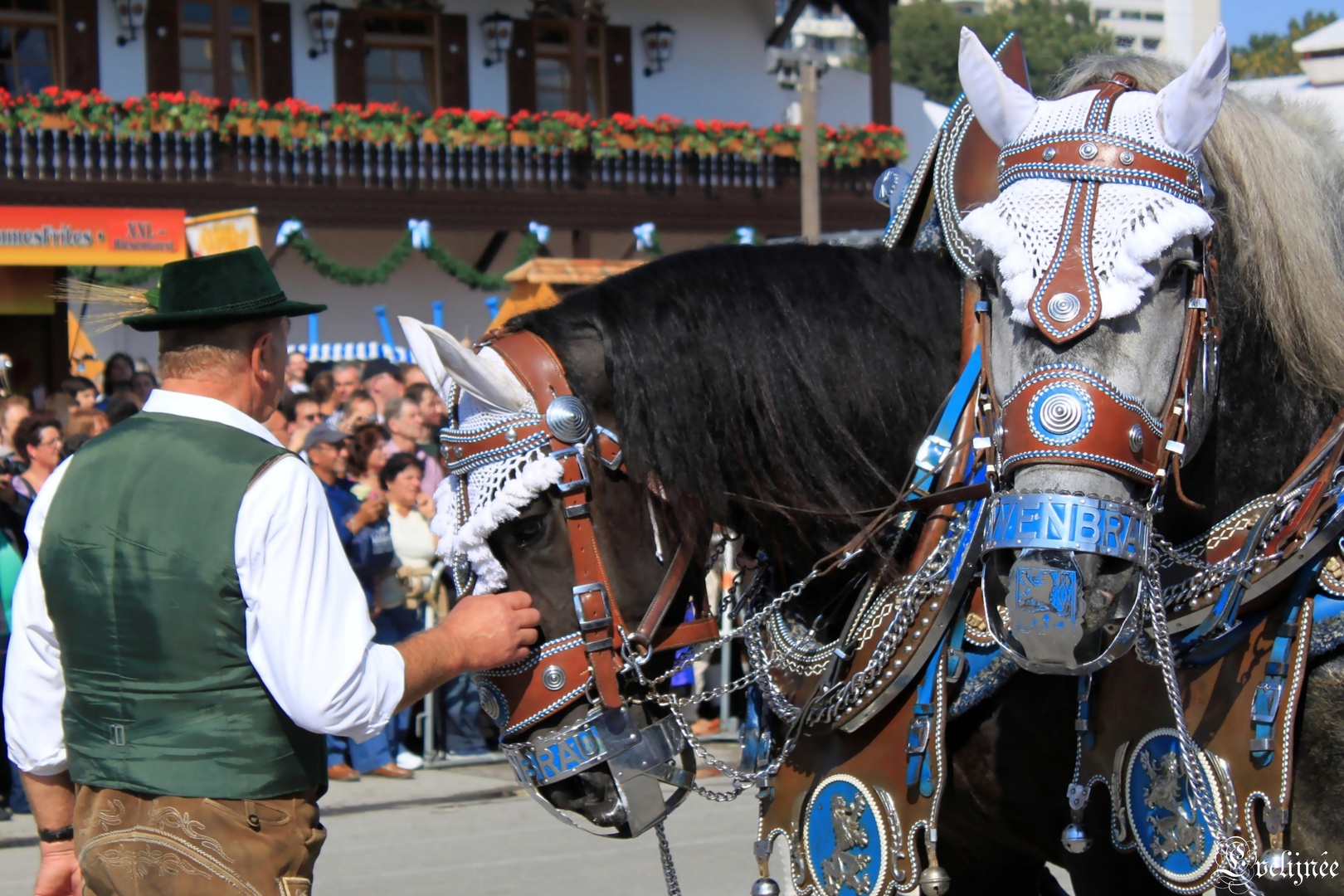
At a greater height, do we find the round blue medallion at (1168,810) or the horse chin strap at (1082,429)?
the horse chin strap at (1082,429)

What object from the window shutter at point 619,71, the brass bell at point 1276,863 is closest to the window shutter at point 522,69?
the window shutter at point 619,71

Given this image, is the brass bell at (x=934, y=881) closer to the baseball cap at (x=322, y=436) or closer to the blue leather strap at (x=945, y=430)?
the blue leather strap at (x=945, y=430)

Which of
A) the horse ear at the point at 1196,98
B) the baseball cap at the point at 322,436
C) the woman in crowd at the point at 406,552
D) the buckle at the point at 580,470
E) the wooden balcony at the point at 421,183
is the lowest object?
the woman in crowd at the point at 406,552

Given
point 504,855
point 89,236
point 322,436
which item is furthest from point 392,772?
point 89,236

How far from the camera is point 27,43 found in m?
17.5

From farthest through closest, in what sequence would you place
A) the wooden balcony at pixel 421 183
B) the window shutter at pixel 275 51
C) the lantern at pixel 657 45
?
the lantern at pixel 657 45, the window shutter at pixel 275 51, the wooden balcony at pixel 421 183

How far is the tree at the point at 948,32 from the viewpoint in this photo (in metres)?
53.8

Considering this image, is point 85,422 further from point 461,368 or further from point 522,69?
point 522,69

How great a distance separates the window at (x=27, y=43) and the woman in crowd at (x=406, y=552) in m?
12.4

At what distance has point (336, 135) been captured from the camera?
693 inches

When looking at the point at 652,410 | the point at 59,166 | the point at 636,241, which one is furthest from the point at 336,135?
the point at 652,410

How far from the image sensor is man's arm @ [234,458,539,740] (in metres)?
2.52

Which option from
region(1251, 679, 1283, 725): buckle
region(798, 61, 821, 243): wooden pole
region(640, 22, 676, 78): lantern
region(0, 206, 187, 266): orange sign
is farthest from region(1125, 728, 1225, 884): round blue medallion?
region(640, 22, 676, 78): lantern

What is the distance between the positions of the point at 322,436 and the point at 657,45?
14.5 metres
